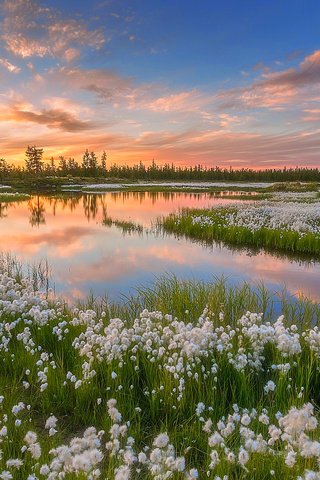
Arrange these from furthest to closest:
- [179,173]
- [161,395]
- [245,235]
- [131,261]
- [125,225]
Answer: [179,173] < [125,225] < [245,235] < [131,261] < [161,395]

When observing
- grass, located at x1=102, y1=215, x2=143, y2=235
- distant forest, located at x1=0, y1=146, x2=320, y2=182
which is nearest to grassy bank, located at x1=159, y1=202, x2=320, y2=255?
grass, located at x1=102, y1=215, x2=143, y2=235

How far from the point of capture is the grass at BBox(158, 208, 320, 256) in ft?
60.0

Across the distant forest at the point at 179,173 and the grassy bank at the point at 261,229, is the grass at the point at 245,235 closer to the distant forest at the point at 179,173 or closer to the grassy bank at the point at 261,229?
the grassy bank at the point at 261,229

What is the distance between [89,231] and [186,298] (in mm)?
16862

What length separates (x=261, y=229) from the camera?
20.5 m

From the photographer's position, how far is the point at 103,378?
18.9 feet

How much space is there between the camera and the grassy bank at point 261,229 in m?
18.7

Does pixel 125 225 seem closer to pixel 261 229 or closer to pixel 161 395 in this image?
pixel 261 229

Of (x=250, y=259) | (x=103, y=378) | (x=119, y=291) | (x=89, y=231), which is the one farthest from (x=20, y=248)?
A: (x=103, y=378)

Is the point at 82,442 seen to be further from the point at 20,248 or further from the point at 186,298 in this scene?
the point at 20,248

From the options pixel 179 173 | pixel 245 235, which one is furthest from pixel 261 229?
pixel 179 173

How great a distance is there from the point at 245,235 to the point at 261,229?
3.13 ft

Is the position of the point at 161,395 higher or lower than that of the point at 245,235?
higher

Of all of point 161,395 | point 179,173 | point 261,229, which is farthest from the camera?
point 179,173
